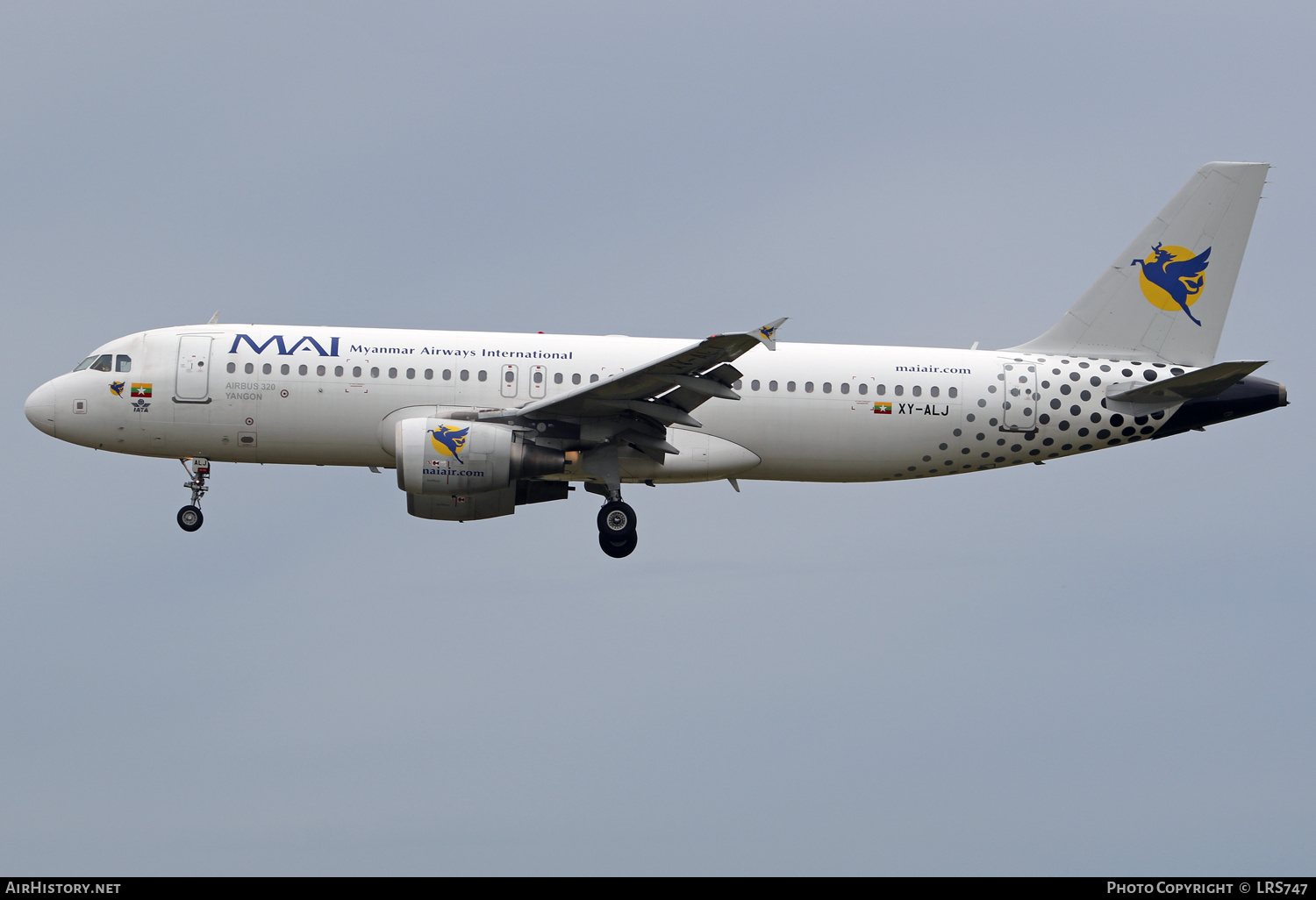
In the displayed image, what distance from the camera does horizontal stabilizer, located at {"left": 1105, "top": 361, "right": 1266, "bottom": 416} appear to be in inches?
1102

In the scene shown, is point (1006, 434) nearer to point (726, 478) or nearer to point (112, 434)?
point (726, 478)

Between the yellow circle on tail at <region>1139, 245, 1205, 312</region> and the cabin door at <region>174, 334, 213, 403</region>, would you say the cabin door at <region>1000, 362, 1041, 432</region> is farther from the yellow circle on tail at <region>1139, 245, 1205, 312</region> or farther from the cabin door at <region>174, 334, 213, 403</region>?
the cabin door at <region>174, 334, 213, 403</region>

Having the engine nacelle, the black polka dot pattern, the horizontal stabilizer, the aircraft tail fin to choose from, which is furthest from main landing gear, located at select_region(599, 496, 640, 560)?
the horizontal stabilizer

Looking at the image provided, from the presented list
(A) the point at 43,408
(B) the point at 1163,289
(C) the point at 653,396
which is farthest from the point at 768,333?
(A) the point at 43,408

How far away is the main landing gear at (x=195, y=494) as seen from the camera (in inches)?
1160

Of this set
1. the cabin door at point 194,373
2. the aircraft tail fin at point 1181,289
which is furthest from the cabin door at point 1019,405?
the cabin door at point 194,373

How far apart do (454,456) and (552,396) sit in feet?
9.40

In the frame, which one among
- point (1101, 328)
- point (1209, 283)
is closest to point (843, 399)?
point (1101, 328)

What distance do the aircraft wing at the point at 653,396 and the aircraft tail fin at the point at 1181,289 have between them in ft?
28.3

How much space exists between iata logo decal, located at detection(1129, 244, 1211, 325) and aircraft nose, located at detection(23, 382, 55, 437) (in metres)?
24.2

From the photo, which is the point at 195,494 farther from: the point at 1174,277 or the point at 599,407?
the point at 1174,277

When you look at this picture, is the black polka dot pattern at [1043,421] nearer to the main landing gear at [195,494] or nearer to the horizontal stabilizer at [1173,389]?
the horizontal stabilizer at [1173,389]

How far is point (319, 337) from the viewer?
2888cm

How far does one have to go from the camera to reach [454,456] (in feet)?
87.9
